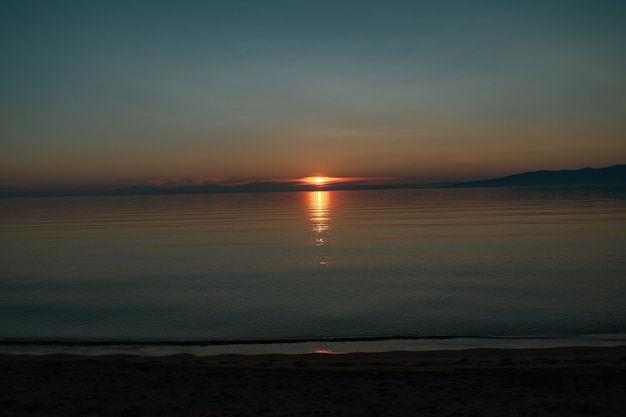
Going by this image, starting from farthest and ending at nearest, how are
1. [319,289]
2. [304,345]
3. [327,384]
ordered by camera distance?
1. [319,289]
2. [304,345]
3. [327,384]

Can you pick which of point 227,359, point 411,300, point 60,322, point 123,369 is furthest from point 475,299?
point 60,322

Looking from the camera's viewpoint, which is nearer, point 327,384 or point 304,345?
point 327,384

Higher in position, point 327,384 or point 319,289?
point 327,384

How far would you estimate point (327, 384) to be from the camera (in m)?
10.0

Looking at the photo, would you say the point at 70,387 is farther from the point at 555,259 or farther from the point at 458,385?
the point at 555,259

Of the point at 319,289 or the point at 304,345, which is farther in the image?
the point at 319,289

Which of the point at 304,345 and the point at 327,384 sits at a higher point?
the point at 327,384

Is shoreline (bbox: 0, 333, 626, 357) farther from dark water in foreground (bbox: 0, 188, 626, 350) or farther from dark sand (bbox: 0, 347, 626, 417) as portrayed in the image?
dark sand (bbox: 0, 347, 626, 417)

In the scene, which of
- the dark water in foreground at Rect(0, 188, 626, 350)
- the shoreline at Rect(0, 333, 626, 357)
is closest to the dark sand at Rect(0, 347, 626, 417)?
the shoreline at Rect(0, 333, 626, 357)

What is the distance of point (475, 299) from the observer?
19.1m

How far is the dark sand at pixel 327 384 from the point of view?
866 cm

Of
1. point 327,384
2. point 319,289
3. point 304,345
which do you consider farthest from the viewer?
point 319,289

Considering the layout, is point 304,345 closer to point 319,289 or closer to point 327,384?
point 327,384

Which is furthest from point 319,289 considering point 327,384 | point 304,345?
point 327,384
